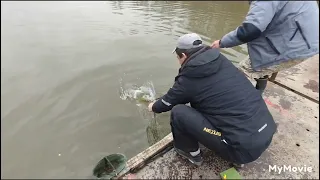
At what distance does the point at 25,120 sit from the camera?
463 cm

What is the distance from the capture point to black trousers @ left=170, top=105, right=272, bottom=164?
2.66 metres

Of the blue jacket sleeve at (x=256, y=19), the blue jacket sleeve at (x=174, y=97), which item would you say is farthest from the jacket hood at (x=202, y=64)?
the blue jacket sleeve at (x=256, y=19)

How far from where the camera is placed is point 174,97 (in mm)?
2760

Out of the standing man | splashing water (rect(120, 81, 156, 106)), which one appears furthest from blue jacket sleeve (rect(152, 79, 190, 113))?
splashing water (rect(120, 81, 156, 106))

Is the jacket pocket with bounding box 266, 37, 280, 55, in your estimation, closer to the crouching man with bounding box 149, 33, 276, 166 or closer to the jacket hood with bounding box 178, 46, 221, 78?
the crouching man with bounding box 149, 33, 276, 166

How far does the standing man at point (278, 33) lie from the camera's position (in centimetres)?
Result: 278

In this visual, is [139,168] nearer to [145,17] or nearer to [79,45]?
[79,45]

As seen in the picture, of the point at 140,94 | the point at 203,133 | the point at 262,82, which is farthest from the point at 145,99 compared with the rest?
the point at 203,133

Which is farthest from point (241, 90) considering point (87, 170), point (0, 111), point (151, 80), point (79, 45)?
point (79, 45)

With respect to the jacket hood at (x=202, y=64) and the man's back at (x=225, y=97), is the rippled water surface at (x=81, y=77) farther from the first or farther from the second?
the jacket hood at (x=202, y=64)

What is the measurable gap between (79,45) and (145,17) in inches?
136

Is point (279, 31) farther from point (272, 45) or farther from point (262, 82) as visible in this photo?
point (262, 82)

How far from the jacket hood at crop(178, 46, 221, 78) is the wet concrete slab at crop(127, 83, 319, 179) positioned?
1.11 m

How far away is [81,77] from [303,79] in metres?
4.33
